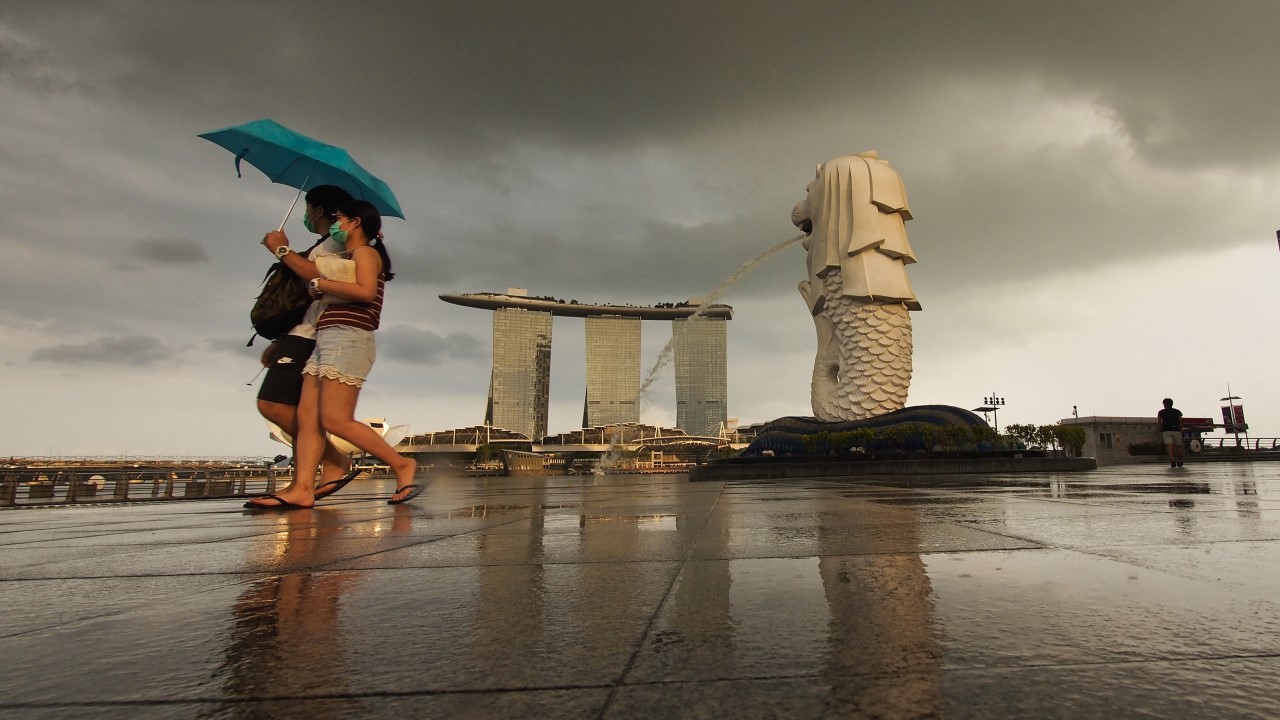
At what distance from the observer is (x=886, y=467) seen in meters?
18.4

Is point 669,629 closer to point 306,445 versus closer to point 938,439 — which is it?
point 306,445

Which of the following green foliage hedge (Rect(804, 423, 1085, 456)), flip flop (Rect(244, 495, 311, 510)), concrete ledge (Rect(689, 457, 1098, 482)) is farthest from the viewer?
green foliage hedge (Rect(804, 423, 1085, 456))

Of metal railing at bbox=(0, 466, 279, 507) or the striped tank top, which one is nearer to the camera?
the striped tank top

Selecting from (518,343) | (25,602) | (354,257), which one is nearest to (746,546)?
(25,602)

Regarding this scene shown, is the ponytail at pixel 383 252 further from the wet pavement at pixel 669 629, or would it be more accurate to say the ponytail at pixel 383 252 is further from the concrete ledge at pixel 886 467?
the concrete ledge at pixel 886 467

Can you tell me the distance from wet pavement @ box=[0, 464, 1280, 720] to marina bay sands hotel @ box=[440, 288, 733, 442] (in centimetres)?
11430

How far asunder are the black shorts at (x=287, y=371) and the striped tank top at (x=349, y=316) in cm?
30

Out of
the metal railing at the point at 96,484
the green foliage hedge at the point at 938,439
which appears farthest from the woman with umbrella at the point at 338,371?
the green foliage hedge at the point at 938,439

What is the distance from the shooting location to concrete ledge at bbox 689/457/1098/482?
16.6 metres

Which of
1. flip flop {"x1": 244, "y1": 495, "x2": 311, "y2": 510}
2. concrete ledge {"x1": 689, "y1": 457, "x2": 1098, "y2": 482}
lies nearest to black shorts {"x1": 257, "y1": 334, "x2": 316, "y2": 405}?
flip flop {"x1": 244, "y1": 495, "x2": 311, "y2": 510}

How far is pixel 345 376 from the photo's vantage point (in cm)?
462

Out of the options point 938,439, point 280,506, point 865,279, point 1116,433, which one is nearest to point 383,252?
point 280,506

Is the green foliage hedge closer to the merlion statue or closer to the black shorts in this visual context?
the merlion statue

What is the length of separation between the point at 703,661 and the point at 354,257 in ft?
15.0
